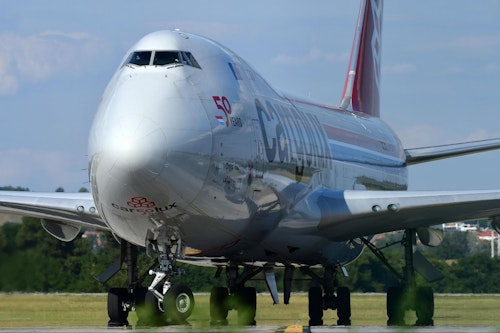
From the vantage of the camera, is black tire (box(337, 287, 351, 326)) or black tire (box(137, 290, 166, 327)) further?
black tire (box(337, 287, 351, 326))

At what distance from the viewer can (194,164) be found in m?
19.5

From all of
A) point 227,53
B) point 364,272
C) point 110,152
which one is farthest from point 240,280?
point 364,272

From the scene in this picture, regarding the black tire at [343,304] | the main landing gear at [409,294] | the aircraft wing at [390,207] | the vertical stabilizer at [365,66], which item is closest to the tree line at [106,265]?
the black tire at [343,304]

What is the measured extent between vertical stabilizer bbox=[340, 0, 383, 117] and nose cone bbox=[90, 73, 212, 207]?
18453mm

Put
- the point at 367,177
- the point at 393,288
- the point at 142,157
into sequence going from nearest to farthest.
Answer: the point at 142,157 < the point at 393,288 < the point at 367,177

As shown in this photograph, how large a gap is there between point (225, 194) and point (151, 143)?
2246 mm

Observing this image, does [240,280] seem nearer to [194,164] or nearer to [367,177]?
[367,177]

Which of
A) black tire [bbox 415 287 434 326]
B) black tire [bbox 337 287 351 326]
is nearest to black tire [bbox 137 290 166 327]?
black tire [bbox 415 287 434 326]

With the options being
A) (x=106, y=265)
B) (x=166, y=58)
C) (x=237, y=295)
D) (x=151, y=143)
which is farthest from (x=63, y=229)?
(x=106, y=265)

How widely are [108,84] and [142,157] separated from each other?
7.75ft

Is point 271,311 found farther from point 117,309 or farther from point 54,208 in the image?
point 117,309

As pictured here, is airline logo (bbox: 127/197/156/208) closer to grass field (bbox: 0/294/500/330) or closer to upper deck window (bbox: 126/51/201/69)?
upper deck window (bbox: 126/51/201/69)

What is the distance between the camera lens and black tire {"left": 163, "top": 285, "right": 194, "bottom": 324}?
18906 mm

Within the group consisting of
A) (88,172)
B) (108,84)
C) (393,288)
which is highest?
(108,84)
